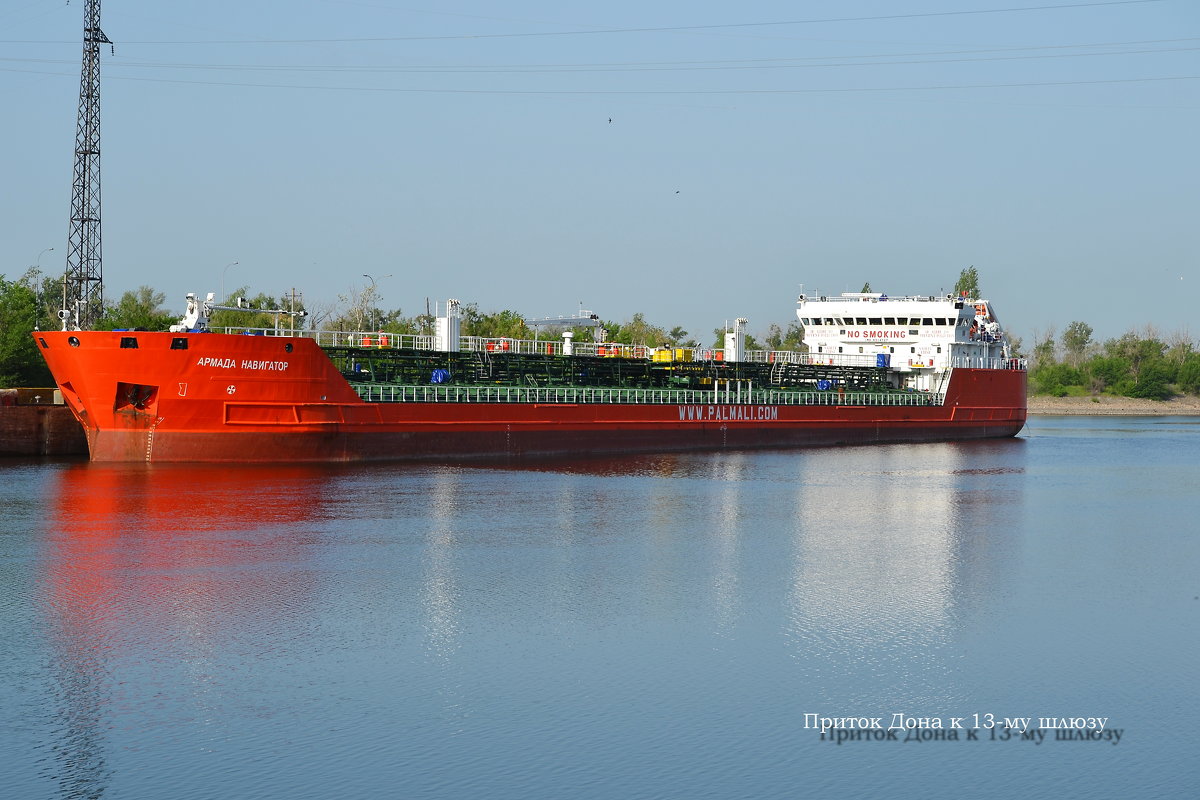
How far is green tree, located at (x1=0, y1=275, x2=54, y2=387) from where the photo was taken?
54375 mm

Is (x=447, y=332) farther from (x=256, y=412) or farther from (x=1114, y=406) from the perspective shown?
(x=1114, y=406)

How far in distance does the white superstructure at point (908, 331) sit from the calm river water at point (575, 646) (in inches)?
1274

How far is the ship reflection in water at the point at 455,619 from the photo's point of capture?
1226cm

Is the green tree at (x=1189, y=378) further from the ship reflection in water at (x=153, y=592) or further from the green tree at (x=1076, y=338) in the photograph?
the ship reflection in water at (x=153, y=592)

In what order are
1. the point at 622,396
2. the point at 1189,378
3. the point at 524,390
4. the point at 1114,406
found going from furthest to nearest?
the point at 1189,378 < the point at 1114,406 < the point at 622,396 < the point at 524,390

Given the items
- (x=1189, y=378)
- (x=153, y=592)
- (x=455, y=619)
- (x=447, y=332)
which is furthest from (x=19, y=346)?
(x=1189, y=378)

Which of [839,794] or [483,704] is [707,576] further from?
[839,794]

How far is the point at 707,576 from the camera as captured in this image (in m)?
20.9

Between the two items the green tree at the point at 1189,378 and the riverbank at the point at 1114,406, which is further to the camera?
the green tree at the point at 1189,378

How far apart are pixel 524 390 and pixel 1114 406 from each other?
10753 cm

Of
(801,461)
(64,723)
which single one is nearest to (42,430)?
(801,461)

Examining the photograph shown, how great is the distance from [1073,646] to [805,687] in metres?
4.60

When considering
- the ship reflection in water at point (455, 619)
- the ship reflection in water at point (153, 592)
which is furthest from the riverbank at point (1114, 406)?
the ship reflection in water at point (153, 592)

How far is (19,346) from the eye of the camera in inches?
2159
